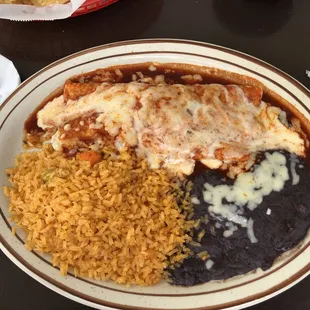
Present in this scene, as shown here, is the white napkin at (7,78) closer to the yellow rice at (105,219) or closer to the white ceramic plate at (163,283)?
the white ceramic plate at (163,283)

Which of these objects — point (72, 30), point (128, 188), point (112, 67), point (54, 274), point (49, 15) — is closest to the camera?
point (54, 274)

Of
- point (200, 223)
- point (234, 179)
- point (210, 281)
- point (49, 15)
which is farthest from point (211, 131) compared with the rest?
point (49, 15)

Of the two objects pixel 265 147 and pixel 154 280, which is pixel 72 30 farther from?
pixel 154 280

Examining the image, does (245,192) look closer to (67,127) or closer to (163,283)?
(163,283)

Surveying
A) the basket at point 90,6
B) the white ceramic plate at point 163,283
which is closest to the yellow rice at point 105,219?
the white ceramic plate at point 163,283

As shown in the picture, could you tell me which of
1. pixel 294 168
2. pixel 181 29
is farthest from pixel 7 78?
pixel 294 168

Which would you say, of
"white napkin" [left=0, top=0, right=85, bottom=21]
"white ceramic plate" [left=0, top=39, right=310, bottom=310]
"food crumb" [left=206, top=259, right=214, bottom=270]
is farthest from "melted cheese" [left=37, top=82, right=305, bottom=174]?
"white napkin" [left=0, top=0, right=85, bottom=21]

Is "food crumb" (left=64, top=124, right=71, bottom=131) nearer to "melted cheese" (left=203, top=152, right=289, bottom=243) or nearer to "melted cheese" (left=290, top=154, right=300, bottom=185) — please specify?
"melted cheese" (left=203, top=152, right=289, bottom=243)
